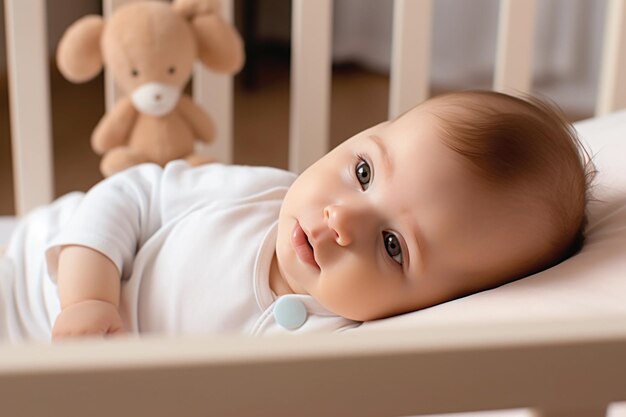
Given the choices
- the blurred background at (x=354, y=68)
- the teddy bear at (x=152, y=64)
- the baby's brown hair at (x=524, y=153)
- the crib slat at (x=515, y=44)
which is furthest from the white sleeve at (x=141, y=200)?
the blurred background at (x=354, y=68)

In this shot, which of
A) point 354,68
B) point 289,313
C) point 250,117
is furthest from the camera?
point 354,68

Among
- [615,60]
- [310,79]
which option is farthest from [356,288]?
[615,60]

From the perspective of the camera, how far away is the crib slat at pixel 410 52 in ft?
3.95

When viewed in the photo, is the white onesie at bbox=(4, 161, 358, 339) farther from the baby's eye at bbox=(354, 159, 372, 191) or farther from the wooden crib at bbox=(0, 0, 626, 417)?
the wooden crib at bbox=(0, 0, 626, 417)

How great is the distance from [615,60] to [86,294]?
0.74m

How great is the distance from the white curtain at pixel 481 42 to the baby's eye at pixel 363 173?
5.90 feet

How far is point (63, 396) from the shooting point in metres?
0.41

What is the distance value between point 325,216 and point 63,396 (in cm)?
40

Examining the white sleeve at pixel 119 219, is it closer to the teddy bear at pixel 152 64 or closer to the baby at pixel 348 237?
the baby at pixel 348 237

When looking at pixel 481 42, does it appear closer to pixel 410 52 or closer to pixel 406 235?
pixel 410 52

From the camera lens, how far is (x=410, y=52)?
48.1 inches

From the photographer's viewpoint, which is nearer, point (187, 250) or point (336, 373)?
point (336, 373)

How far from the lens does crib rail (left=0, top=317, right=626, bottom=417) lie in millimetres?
414

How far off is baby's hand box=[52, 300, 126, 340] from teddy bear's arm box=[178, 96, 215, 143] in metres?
0.37
